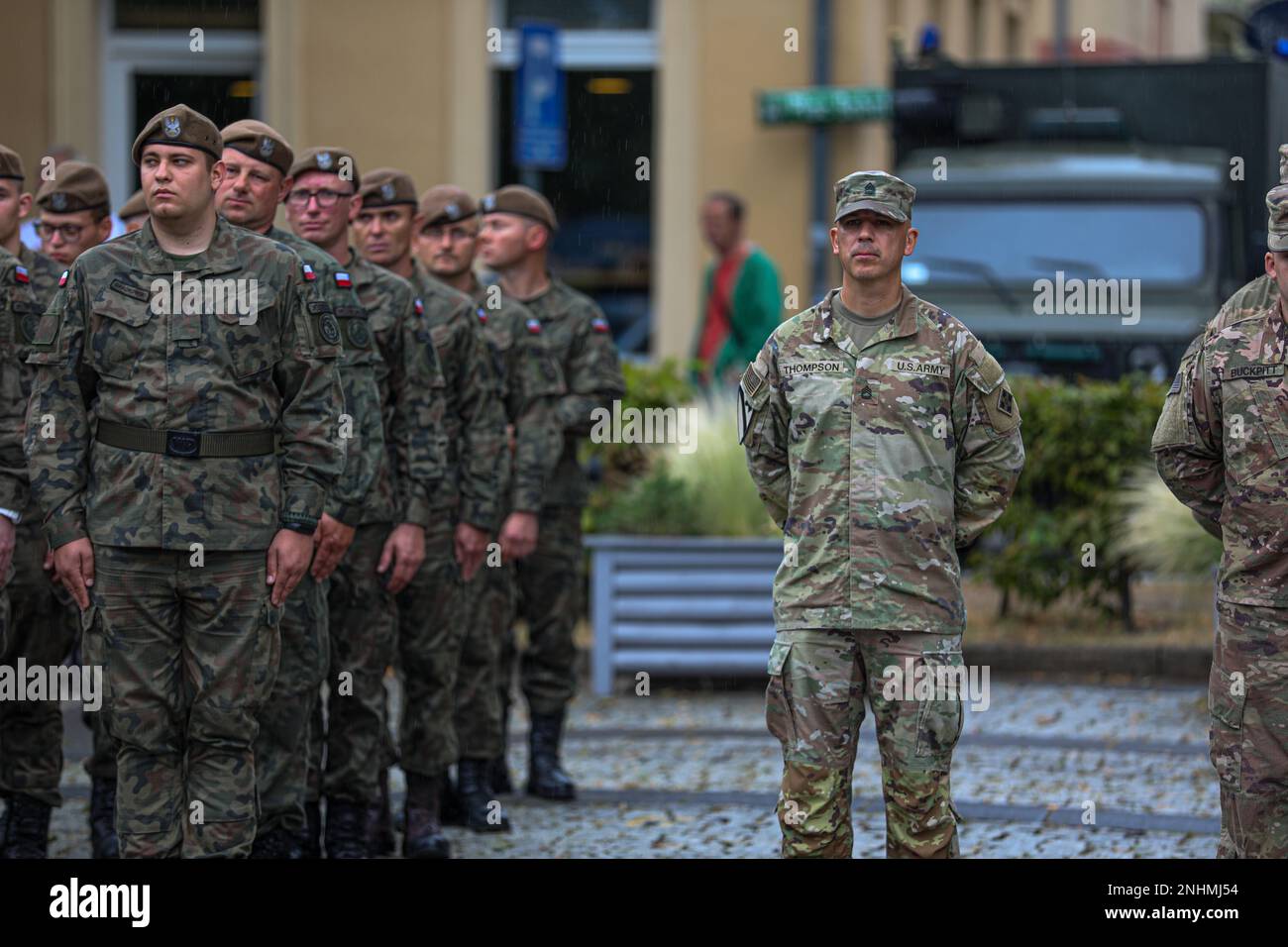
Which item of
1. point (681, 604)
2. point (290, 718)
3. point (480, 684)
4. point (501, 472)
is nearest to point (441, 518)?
point (501, 472)

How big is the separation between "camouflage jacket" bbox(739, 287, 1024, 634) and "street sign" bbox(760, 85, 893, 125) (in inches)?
484

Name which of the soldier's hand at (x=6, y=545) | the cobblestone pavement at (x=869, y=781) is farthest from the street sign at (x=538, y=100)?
the soldier's hand at (x=6, y=545)

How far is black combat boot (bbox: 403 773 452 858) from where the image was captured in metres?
7.65

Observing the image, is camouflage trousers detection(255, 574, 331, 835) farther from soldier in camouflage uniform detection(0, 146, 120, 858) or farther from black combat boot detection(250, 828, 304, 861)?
soldier in camouflage uniform detection(0, 146, 120, 858)

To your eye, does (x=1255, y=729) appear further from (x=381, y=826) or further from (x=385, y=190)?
(x=385, y=190)

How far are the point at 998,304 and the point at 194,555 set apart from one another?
894 cm

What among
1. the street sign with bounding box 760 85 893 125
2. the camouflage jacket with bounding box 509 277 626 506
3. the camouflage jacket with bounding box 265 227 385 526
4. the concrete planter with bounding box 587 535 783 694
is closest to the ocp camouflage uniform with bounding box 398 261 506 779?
the camouflage jacket with bounding box 265 227 385 526

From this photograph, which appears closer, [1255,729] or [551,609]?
[1255,729]

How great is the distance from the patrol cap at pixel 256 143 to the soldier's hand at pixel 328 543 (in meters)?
1.13

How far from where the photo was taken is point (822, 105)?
18328 millimetres

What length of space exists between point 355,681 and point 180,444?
1516mm

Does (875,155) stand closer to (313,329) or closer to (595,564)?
(595,564)
